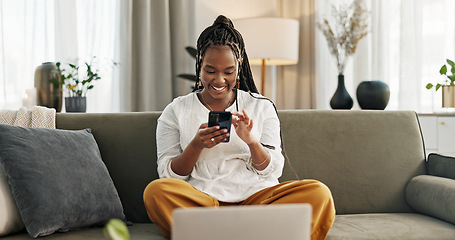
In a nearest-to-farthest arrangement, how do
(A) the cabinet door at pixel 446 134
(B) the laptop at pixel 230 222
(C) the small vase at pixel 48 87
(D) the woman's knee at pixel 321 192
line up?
1. (B) the laptop at pixel 230 222
2. (D) the woman's knee at pixel 321 192
3. (C) the small vase at pixel 48 87
4. (A) the cabinet door at pixel 446 134

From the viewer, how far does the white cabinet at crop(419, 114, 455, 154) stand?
2975 mm

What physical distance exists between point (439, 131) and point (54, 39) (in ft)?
7.72

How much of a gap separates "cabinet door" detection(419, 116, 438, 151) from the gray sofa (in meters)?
1.03

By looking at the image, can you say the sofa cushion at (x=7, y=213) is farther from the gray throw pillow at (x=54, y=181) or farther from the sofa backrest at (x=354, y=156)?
the sofa backrest at (x=354, y=156)

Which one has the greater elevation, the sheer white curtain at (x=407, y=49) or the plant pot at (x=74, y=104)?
the sheer white curtain at (x=407, y=49)

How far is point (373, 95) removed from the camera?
7.78 ft

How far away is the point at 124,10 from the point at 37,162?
1761 millimetres

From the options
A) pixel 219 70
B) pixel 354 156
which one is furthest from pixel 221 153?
pixel 354 156

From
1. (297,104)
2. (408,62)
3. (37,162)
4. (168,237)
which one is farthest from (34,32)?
(408,62)

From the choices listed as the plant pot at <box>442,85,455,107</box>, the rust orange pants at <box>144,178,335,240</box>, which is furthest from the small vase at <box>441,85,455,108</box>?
the rust orange pants at <box>144,178,335,240</box>

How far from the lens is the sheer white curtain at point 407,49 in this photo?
343 centimetres

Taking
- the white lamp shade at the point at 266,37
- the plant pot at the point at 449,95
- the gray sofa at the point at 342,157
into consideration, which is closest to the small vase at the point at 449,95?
the plant pot at the point at 449,95

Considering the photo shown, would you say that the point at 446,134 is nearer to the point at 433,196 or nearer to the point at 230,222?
the point at 433,196

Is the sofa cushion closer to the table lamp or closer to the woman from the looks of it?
the woman
